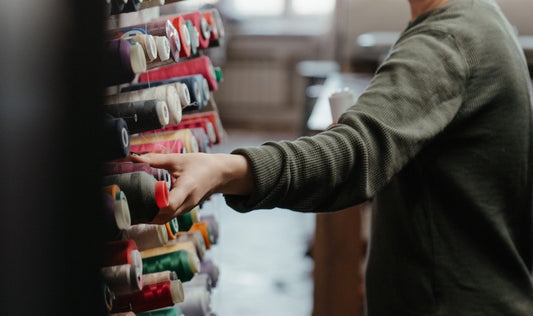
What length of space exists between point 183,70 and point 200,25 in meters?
0.07

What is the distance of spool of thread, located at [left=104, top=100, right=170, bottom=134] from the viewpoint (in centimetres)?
77

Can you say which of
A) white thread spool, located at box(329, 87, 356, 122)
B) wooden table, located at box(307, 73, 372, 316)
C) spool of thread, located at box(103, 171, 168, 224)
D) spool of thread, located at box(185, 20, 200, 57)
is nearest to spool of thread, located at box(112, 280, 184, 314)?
spool of thread, located at box(103, 171, 168, 224)

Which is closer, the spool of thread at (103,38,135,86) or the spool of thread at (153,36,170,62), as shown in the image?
the spool of thread at (103,38,135,86)

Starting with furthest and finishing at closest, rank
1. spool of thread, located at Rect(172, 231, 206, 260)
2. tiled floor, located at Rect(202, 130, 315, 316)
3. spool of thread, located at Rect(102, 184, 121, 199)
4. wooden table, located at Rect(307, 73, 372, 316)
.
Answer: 1. tiled floor, located at Rect(202, 130, 315, 316)
2. wooden table, located at Rect(307, 73, 372, 316)
3. spool of thread, located at Rect(172, 231, 206, 260)
4. spool of thread, located at Rect(102, 184, 121, 199)

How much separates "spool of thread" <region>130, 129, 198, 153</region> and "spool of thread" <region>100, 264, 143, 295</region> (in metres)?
0.20

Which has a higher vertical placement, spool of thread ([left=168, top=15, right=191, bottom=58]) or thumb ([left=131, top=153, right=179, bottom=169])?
spool of thread ([left=168, top=15, right=191, bottom=58])

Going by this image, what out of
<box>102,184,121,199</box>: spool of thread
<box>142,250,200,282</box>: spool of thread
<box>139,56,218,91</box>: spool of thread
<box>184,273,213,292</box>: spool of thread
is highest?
<box>139,56,218,91</box>: spool of thread

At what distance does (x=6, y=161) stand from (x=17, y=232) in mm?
37

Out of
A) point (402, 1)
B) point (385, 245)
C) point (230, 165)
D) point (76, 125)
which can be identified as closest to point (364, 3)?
point (402, 1)

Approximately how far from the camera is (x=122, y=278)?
27.8 inches

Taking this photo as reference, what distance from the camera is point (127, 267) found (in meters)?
0.71

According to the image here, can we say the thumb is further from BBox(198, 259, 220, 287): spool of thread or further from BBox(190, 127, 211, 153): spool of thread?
BBox(198, 259, 220, 287): spool of thread

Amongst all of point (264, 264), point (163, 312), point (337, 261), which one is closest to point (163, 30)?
point (163, 312)

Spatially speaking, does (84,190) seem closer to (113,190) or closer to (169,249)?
(113,190)
